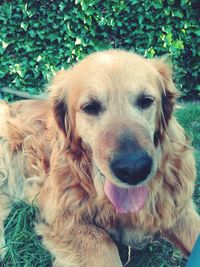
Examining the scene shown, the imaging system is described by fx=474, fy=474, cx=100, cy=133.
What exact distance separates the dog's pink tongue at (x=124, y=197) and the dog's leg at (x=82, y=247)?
312 mm

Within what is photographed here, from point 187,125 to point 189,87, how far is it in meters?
1.09

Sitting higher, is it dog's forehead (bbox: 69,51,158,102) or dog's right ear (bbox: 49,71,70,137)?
dog's forehead (bbox: 69,51,158,102)

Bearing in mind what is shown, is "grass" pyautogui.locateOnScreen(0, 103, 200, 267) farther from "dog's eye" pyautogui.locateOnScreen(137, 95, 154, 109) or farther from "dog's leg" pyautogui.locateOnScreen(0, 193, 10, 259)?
"dog's eye" pyautogui.locateOnScreen(137, 95, 154, 109)

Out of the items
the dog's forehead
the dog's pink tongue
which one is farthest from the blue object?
the dog's forehead

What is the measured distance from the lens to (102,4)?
558cm

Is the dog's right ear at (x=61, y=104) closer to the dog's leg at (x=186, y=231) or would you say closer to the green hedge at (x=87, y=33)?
the dog's leg at (x=186, y=231)

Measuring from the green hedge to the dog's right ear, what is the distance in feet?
8.30

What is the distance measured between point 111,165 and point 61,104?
2.76 ft

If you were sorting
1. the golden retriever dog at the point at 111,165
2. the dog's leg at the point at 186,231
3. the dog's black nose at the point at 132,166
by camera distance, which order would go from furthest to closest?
the dog's leg at the point at 186,231 → the golden retriever dog at the point at 111,165 → the dog's black nose at the point at 132,166

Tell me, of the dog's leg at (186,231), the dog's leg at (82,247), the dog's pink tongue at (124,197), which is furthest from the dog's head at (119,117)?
the dog's leg at (186,231)

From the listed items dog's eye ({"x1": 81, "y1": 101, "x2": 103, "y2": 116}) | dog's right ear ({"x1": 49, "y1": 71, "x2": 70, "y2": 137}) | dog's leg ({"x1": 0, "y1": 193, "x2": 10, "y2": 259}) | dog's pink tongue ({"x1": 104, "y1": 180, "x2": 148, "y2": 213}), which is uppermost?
dog's eye ({"x1": 81, "y1": 101, "x2": 103, "y2": 116})

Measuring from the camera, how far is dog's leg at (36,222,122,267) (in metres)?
2.87

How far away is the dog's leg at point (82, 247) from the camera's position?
287 centimetres

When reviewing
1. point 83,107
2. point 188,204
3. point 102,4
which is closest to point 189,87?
point 102,4
